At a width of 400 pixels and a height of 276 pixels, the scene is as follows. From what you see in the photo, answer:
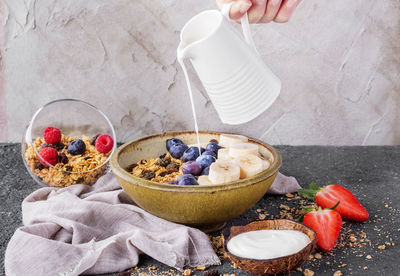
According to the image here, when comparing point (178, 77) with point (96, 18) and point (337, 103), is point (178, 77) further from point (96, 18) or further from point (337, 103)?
point (337, 103)

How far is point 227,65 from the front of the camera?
91cm

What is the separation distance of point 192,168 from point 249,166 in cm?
15

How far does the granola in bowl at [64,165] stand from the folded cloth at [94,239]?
10cm

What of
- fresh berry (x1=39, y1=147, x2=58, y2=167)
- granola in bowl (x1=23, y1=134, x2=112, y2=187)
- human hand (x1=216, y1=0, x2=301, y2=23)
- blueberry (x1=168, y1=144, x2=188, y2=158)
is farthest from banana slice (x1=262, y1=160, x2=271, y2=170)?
fresh berry (x1=39, y1=147, x2=58, y2=167)

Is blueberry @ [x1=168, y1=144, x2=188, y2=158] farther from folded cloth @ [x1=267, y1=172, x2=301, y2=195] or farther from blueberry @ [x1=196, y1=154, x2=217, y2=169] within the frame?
folded cloth @ [x1=267, y1=172, x2=301, y2=195]

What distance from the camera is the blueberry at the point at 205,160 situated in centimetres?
112

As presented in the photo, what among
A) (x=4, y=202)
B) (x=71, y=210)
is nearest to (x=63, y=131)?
(x=4, y=202)

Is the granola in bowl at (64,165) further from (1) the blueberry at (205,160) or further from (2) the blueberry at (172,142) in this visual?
(1) the blueberry at (205,160)

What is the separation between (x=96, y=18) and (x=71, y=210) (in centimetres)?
92

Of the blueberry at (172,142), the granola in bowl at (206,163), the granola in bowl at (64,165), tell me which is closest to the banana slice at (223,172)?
the granola in bowl at (206,163)

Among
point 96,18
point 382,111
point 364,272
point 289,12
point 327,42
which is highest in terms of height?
point 289,12

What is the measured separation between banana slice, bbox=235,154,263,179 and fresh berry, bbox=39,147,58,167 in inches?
21.8

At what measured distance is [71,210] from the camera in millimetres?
1094

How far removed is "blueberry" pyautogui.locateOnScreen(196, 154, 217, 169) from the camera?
1.12m
